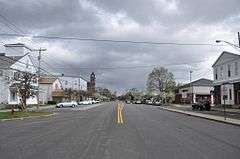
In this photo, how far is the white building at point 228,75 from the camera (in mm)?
58375

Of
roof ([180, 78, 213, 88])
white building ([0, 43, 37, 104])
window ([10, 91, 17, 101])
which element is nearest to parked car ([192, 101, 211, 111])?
white building ([0, 43, 37, 104])

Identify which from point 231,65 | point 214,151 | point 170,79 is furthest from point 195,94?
point 214,151

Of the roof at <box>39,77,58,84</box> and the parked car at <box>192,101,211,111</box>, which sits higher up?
the roof at <box>39,77,58,84</box>

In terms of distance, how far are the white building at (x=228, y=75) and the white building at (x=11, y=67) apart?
110 feet

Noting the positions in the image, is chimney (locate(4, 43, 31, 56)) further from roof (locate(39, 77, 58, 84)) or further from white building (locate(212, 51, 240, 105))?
white building (locate(212, 51, 240, 105))

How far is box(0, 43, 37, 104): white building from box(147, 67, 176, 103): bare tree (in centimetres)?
4576

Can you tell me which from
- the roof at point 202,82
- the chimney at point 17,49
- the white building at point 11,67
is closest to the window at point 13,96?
the white building at point 11,67

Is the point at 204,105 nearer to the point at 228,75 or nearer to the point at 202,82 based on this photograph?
the point at 228,75

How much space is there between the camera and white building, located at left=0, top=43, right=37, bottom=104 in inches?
2697

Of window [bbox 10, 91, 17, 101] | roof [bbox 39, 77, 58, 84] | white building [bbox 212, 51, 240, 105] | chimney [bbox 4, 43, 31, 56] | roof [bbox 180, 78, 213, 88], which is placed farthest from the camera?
roof [bbox 39, 77, 58, 84]

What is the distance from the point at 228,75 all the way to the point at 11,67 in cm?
3866

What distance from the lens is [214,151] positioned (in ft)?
41.8

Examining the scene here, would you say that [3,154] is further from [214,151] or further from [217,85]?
[217,85]

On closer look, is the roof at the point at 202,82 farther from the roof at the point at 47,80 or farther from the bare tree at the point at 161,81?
the roof at the point at 47,80
